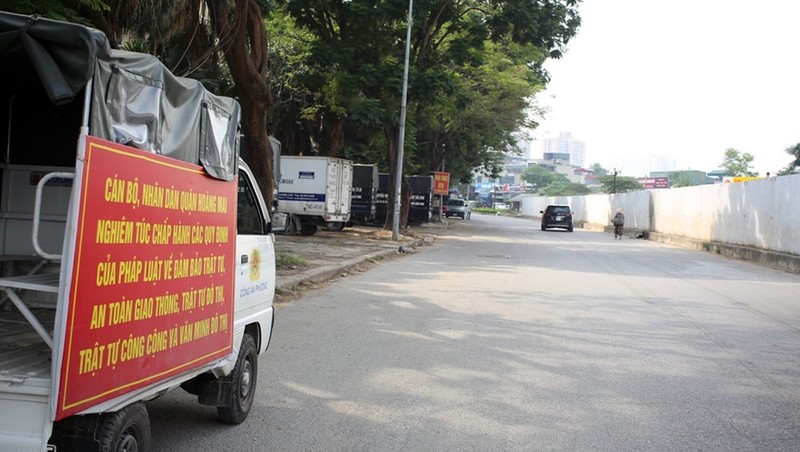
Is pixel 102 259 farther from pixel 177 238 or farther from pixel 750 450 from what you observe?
pixel 750 450

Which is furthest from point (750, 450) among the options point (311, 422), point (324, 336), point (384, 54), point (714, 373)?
point (384, 54)

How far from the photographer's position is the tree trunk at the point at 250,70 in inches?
485

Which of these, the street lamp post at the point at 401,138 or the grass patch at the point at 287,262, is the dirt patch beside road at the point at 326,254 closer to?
the grass patch at the point at 287,262

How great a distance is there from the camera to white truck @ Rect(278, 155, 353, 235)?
2503 cm

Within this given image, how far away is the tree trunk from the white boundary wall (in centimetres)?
1462

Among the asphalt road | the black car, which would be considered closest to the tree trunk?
the asphalt road

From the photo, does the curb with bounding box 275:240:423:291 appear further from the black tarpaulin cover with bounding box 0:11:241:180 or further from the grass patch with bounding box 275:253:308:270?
the black tarpaulin cover with bounding box 0:11:241:180

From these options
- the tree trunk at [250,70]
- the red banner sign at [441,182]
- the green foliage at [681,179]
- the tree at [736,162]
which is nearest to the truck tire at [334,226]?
the red banner sign at [441,182]

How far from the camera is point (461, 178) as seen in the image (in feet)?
174

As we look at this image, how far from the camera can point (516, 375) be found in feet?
21.5

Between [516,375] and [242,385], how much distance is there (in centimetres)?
272

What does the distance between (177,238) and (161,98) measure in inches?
28.8

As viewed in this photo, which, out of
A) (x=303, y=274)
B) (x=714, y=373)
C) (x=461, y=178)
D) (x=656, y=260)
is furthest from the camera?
(x=461, y=178)

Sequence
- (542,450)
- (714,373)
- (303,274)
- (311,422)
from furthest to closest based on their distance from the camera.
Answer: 1. (303,274)
2. (714,373)
3. (311,422)
4. (542,450)
